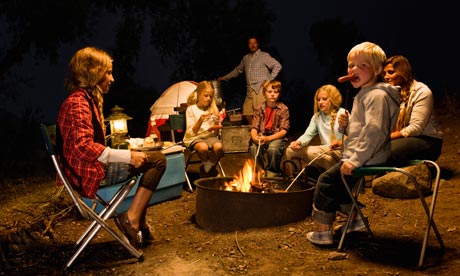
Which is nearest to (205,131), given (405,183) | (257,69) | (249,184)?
(249,184)

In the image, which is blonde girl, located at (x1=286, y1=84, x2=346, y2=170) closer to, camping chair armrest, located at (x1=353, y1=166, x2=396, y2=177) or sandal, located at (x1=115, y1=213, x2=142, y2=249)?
camping chair armrest, located at (x1=353, y1=166, x2=396, y2=177)

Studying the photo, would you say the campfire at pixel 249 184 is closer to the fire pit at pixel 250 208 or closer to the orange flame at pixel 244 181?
the orange flame at pixel 244 181

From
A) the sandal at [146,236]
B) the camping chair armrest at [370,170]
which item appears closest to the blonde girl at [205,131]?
the sandal at [146,236]

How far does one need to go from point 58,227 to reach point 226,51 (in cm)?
815

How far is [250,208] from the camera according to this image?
427cm

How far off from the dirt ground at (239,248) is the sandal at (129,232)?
138 millimetres

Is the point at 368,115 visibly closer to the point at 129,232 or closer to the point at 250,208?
the point at 250,208

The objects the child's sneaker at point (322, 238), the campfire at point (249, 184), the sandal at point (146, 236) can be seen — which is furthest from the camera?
the campfire at point (249, 184)

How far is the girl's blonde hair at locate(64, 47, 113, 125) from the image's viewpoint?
144 inches

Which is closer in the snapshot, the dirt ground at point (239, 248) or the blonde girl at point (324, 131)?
the dirt ground at point (239, 248)

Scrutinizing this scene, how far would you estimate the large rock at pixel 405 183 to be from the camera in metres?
5.07

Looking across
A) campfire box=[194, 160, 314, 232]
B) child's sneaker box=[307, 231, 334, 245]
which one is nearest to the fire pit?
campfire box=[194, 160, 314, 232]

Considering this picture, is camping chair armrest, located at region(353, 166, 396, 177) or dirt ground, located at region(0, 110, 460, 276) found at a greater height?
camping chair armrest, located at region(353, 166, 396, 177)

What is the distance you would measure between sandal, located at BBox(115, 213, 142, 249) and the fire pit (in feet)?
2.56
